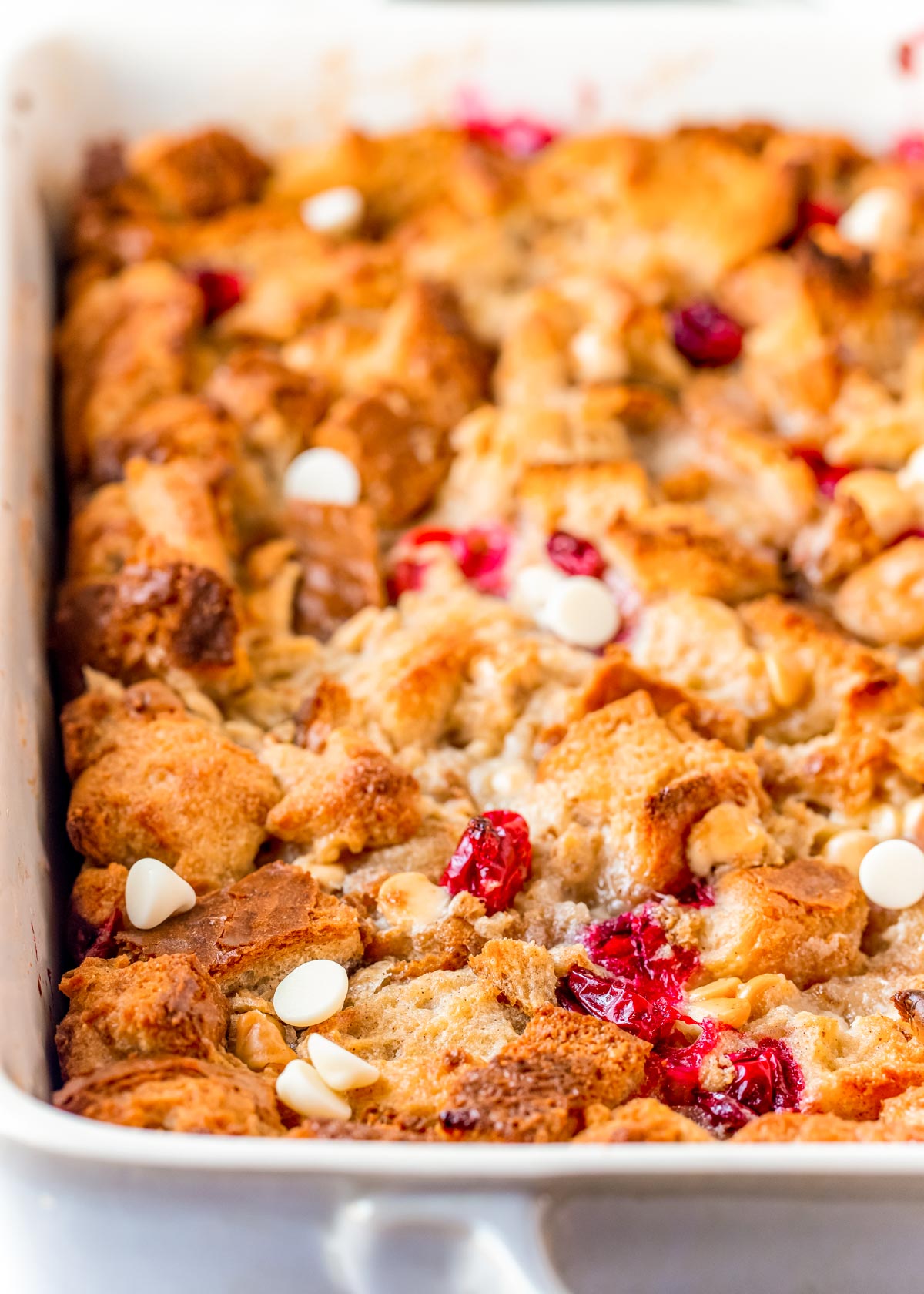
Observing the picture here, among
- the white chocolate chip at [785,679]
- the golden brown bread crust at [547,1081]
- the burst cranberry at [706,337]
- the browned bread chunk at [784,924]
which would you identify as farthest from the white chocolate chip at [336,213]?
the golden brown bread crust at [547,1081]

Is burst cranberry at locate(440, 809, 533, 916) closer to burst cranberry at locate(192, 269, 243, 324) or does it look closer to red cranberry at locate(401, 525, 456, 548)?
red cranberry at locate(401, 525, 456, 548)

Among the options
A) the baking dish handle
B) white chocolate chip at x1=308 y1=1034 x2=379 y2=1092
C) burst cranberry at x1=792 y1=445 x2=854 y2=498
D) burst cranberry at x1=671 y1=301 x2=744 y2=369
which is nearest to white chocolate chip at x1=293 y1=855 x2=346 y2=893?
white chocolate chip at x1=308 y1=1034 x2=379 y2=1092

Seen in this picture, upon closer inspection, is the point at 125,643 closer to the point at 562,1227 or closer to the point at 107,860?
the point at 107,860

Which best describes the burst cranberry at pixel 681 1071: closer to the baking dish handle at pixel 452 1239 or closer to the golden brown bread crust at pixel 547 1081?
the golden brown bread crust at pixel 547 1081

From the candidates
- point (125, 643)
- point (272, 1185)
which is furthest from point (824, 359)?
point (272, 1185)

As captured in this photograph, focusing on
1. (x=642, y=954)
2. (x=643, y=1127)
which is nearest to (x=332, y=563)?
(x=642, y=954)
